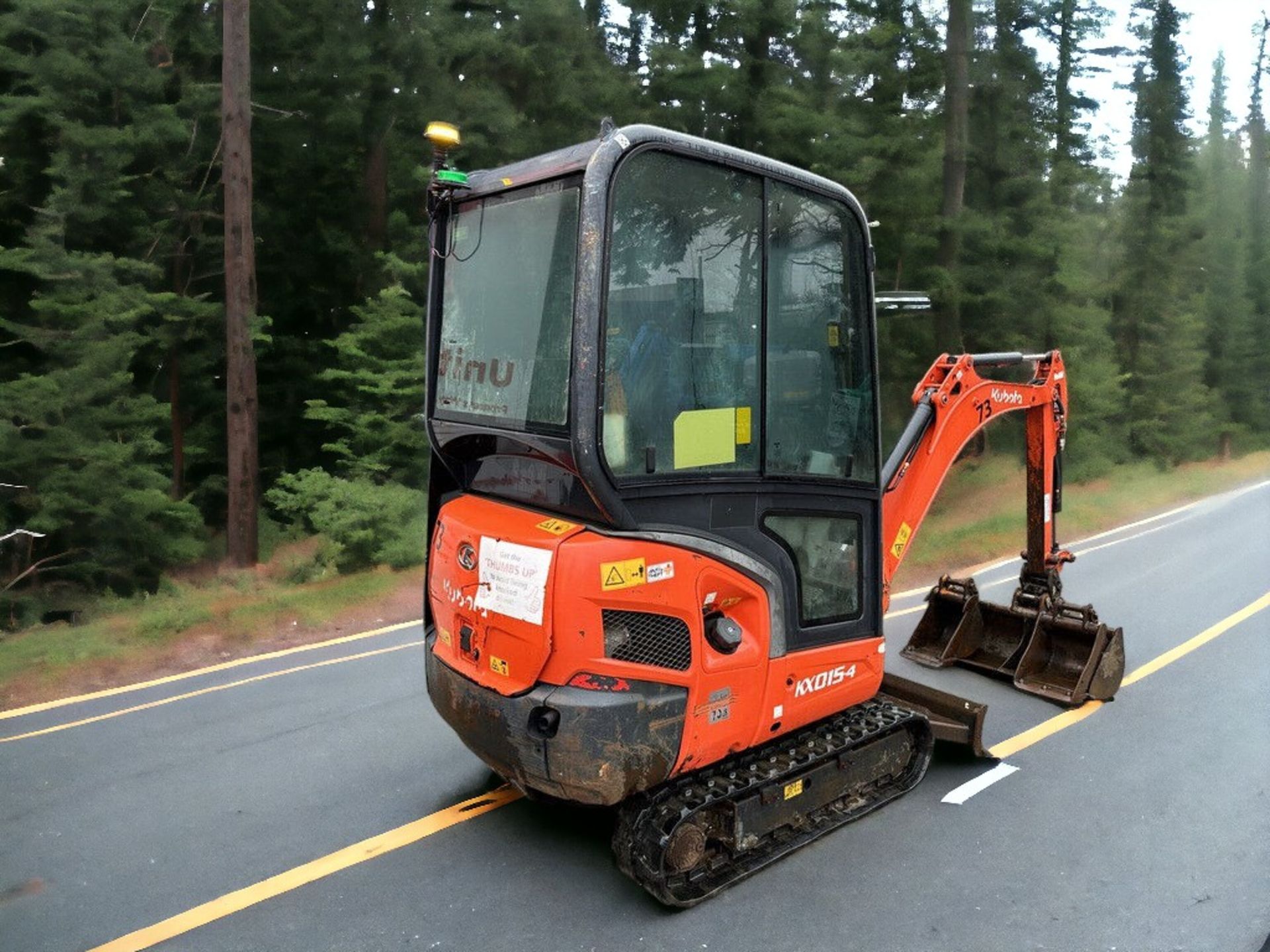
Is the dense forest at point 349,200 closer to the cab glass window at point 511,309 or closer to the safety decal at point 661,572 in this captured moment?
the cab glass window at point 511,309

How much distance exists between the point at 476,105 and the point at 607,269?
15927 millimetres

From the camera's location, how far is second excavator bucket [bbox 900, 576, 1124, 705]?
6680 millimetres

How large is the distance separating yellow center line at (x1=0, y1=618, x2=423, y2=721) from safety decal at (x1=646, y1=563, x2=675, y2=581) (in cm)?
486

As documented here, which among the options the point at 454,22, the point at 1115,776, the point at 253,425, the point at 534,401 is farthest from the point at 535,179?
the point at 454,22

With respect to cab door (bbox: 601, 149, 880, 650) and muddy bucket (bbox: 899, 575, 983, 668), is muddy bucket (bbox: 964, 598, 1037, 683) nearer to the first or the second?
muddy bucket (bbox: 899, 575, 983, 668)

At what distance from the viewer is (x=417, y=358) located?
16.5 m

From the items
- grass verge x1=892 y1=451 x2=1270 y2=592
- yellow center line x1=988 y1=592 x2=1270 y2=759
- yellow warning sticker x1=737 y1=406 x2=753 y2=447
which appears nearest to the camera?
yellow warning sticker x1=737 y1=406 x2=753 y2=447

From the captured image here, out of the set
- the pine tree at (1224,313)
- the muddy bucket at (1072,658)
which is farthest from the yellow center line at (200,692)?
the pine tree at (1224,313)

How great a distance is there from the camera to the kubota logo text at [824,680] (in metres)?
4.50

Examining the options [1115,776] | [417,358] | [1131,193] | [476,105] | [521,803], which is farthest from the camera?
[1131,193]

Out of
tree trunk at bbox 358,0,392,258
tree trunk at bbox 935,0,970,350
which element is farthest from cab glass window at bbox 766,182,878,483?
tree trunk at bbox 358,0,392,258

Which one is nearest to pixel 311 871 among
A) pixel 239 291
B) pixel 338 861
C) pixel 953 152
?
pixel 338 861

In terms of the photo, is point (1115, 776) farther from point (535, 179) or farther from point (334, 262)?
point (334, 262)

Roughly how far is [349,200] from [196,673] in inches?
645
